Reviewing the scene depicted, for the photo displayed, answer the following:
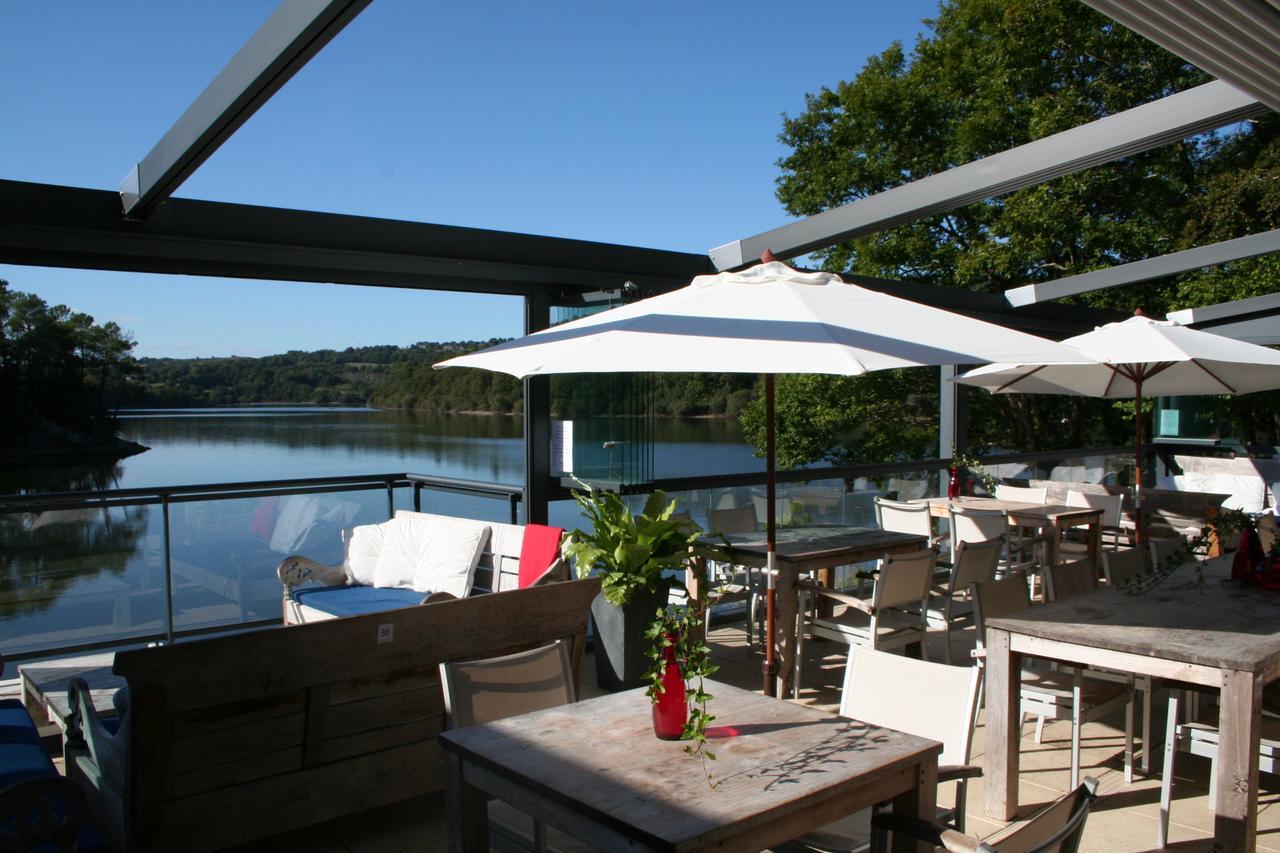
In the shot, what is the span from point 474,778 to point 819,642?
13.9 feet

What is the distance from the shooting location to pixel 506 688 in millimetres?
2824

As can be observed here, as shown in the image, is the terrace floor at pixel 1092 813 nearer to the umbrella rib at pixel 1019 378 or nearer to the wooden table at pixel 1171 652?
the wooden table at pixel 1171 652


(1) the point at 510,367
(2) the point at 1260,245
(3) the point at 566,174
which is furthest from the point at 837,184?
(1) the point at 510,367

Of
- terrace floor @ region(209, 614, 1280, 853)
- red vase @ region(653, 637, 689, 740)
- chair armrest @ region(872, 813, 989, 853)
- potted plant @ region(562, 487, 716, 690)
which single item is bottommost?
terrace floor @ region(209, 614, 1280, 853)

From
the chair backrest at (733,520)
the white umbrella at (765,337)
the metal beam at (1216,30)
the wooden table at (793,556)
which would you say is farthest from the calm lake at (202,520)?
the metal beam at (1216,30)

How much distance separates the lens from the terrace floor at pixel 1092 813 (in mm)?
3275

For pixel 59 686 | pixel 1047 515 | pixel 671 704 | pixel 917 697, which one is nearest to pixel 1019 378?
pixel 1047 515

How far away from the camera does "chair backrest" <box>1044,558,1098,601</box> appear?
4.13m

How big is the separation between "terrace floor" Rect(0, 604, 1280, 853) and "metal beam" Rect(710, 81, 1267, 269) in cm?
280

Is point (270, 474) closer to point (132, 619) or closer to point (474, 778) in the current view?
point (132, 619)

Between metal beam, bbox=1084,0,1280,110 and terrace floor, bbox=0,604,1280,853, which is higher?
metal beam, bbox=1084,0,1280,110

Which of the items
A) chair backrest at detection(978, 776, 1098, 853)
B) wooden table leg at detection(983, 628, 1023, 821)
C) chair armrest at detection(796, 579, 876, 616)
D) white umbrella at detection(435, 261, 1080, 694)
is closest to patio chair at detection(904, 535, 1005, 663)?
chair armrest at detection(796, 579, 876, 616)

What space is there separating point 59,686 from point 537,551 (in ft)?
7.16

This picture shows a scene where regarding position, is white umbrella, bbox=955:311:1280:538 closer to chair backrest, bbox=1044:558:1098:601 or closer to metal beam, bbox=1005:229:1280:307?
chair backrest, bbox=1044:558:1098:601
